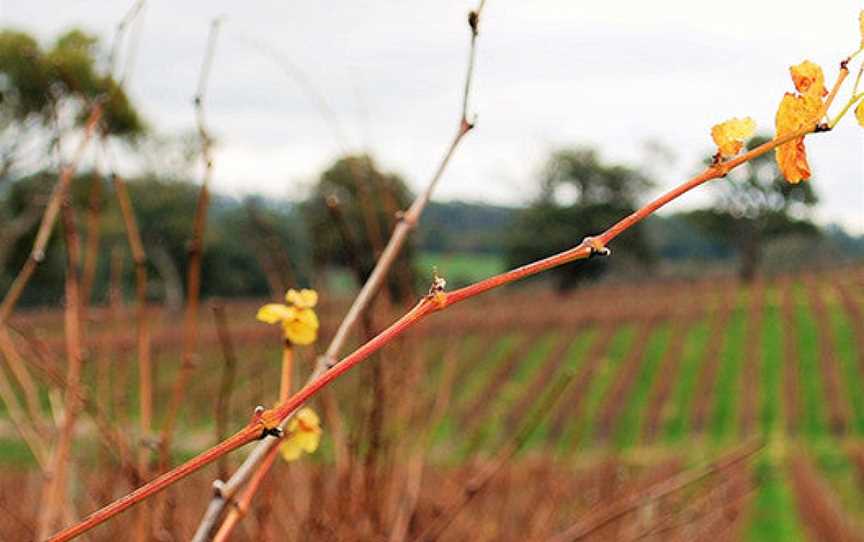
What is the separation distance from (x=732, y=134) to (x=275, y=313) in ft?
0.83

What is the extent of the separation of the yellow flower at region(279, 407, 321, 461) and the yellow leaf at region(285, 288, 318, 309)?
7cm

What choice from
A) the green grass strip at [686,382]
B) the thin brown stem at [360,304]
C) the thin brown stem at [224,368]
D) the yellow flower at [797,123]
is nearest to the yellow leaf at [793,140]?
the yellow flower at [797,123]

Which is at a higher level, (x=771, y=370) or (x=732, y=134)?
(x=732, y=134)

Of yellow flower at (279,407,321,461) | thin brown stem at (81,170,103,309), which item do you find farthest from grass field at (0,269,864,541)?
yellow flower at (279,407,321,461)

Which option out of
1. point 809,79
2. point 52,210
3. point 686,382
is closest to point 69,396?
point 52,210

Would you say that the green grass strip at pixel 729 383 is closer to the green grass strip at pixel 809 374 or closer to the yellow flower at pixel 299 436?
the green grass strip at pixel 809 374

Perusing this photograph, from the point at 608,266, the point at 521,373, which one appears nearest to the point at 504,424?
the point at 521,373

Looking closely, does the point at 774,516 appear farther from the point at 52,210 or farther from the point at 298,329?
the point at 298,329

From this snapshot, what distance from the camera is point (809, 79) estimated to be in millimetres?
404

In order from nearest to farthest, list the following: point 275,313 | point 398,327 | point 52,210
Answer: point 398,327, point 275,313, point 52,210

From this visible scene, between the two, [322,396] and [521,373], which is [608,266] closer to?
[521,373]

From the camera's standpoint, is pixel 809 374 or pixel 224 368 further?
pixel 809 374

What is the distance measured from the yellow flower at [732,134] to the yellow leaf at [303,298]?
219 mm

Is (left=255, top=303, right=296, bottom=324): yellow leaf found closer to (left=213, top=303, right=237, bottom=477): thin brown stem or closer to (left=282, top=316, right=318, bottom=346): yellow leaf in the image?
(left=282, top=316, right=318, bottom=346): yellow leaf
